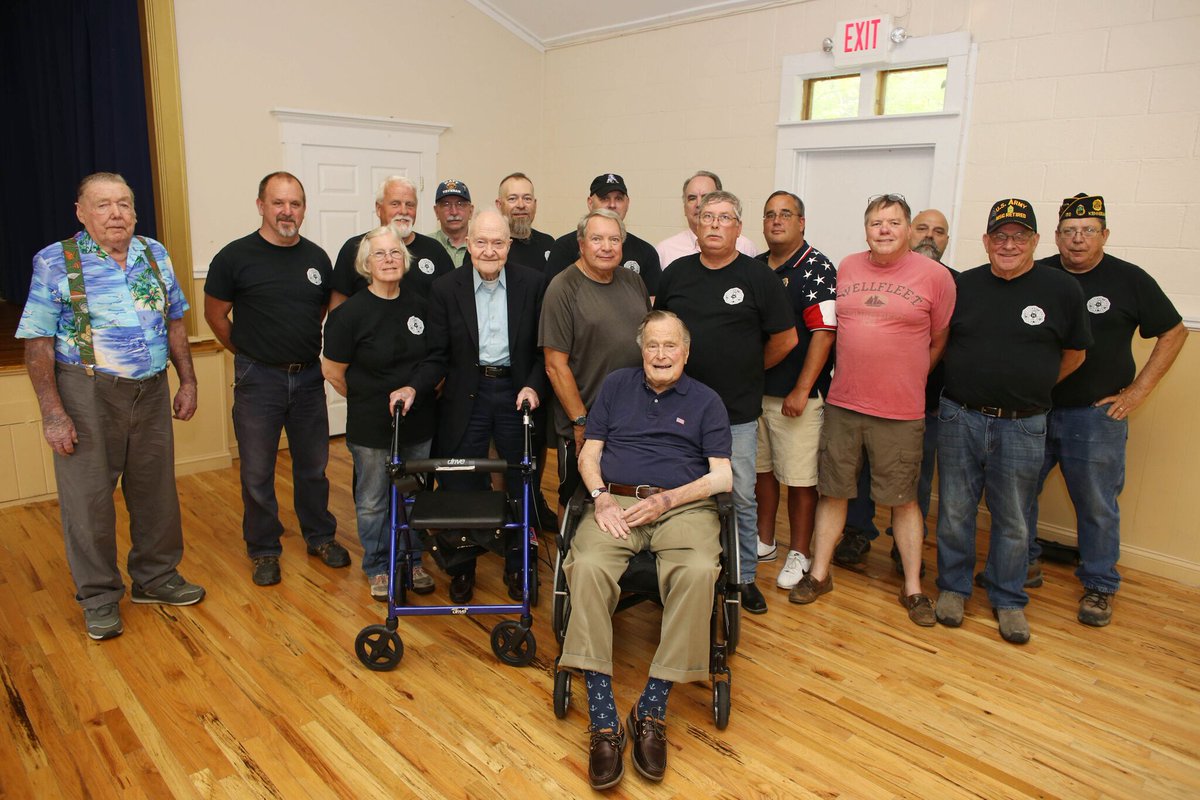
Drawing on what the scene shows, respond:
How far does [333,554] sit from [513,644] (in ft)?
3.88

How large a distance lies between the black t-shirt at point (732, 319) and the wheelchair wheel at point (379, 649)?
1.38 metres

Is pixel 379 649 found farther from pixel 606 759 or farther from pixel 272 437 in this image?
pixel 272 437

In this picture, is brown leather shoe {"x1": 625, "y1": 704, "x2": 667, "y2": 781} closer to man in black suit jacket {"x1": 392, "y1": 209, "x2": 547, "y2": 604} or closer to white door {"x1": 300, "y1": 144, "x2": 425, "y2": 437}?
man in black suit jacket {"x1": 392, "y1": 209, "x2": 547, "y2": 604}

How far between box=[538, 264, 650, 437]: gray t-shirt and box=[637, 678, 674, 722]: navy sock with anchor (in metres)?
1.10

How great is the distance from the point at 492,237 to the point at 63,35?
157 inches


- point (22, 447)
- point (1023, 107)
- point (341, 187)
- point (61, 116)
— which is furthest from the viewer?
point (61, 116)

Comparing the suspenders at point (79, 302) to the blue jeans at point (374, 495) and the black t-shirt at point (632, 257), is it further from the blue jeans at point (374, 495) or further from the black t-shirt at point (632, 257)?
the black t-shirt at point (632, 257)

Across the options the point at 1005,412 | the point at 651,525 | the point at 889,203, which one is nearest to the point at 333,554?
the point at 651,525

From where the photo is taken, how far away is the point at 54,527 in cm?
388

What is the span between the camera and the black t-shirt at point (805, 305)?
3.07 m

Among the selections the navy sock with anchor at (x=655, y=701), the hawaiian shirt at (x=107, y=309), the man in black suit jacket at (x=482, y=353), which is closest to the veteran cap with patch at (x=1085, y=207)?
the man in black suit jacket at (x=482, y=353)

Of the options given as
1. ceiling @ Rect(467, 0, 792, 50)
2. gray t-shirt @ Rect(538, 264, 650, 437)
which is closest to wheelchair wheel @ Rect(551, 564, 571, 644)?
gray t-shirt @ Rect(538, 264, 650, 437)

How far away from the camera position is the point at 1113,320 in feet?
10.2

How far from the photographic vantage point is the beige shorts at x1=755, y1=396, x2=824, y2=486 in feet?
10.7
